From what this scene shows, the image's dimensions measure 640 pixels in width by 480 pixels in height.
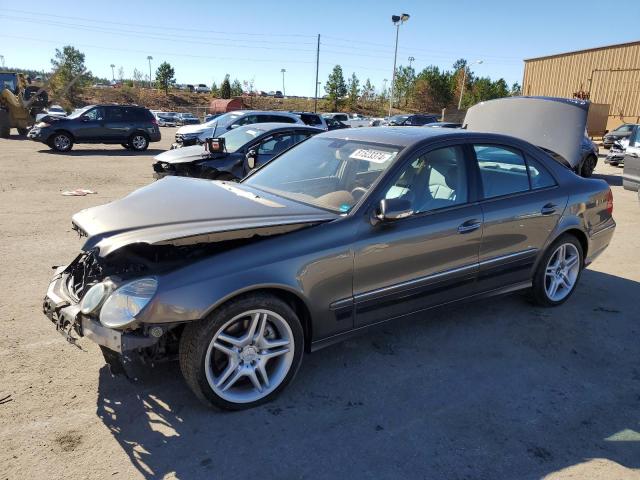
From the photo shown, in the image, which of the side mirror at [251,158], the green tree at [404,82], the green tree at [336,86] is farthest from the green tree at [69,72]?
the side mirror at [251,158]

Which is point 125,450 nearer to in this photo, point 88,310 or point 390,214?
point 88,310

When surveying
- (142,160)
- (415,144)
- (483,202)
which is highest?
(415,144)

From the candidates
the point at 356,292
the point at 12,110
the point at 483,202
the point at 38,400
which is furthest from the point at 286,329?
the point at 12,110

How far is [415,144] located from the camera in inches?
147

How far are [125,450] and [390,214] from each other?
2036 mm

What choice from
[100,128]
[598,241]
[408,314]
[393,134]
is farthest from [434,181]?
[100,128]

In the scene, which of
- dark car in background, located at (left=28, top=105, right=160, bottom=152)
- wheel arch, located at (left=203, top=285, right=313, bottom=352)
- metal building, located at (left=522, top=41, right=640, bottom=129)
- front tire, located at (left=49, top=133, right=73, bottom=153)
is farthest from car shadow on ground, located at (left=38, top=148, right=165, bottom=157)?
metal building, located at (left=522, top=41, right=640, bottom=129)

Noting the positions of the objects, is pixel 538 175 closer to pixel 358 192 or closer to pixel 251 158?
pixel 358 192

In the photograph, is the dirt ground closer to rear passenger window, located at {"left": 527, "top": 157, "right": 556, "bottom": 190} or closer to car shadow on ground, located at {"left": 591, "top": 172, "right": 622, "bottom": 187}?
rear passenger window, located at {"left": 527, "top": 157, "right": 556, "bottom": 190}

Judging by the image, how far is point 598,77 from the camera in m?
39.2

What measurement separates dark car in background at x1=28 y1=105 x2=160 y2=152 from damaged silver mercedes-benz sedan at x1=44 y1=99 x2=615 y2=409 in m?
16.3

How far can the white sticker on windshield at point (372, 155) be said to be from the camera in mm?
3721

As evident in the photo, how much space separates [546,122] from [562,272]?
6.18 metres

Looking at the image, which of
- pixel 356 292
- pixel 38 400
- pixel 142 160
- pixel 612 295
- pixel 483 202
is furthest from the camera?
pixel 142 160
